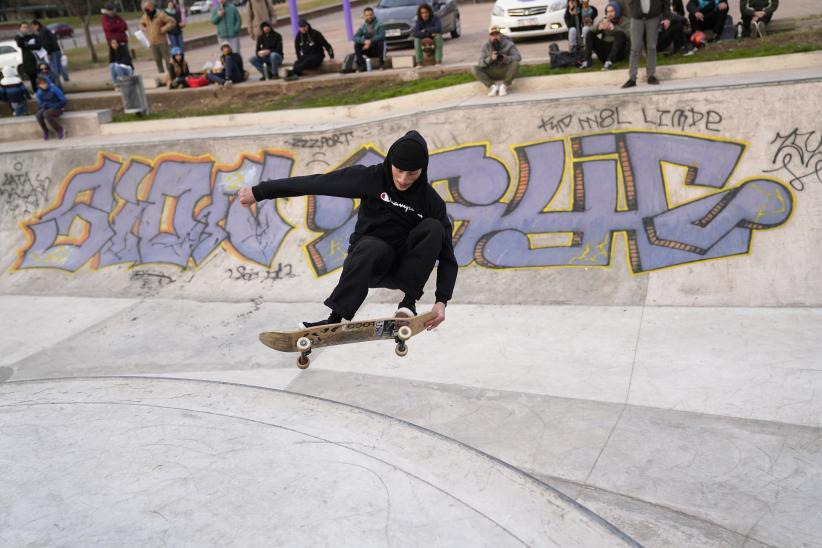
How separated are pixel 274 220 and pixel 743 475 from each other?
27.2 feet

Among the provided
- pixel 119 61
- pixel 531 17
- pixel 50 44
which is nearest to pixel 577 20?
pixel 531 17

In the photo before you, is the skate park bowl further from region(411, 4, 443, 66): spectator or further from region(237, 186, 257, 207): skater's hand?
region(411, 4, 443, 66): spectator

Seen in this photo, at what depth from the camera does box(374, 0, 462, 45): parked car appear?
17.5 m

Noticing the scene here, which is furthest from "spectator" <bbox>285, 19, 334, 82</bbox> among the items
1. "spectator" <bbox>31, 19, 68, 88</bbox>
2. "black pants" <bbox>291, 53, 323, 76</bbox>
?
"spectator" <bbox>31, 19, 68, 88</bbox>

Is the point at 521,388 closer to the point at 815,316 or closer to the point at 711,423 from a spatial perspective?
the point at 711,423

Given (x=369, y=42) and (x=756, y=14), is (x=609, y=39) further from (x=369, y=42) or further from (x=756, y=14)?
(x=369, y=42)

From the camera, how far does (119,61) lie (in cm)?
1744

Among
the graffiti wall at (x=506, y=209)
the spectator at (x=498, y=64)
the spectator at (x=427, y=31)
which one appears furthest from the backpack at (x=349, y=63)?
the graffiti wall at (x=506, y=209)

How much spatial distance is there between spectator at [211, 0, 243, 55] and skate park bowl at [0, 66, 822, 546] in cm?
314

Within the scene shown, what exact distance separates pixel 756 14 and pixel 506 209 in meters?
6.21

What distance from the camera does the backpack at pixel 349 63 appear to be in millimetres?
15508

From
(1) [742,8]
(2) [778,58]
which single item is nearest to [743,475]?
(2) [778,58]

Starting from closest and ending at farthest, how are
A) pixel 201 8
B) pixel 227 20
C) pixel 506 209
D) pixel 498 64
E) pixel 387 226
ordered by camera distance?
pixel 387 226 < pixel 506 209 < pixel 498 64 < pixel 227 20 < pixel 201 8

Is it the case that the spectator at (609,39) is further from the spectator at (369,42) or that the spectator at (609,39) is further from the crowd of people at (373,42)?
the spectator at (369,42)
